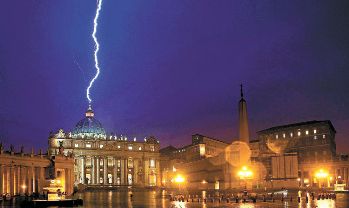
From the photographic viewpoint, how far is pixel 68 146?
170000 mm

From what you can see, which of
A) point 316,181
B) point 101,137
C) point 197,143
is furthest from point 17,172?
point 101,137

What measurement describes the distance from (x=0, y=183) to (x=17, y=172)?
308 inches

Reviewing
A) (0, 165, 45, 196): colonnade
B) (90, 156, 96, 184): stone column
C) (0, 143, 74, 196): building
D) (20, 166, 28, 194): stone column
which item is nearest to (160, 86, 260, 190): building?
(90, 156, 96, 184): stone column

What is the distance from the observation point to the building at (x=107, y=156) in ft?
557

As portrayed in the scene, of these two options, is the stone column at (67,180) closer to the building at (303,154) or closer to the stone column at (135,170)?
the building at (303,154)

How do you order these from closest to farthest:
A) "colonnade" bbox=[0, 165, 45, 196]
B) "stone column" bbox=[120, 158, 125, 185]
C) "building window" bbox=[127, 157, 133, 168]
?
"colonnade" bbox=[0, 165, 45, 196] < "stone column" bbox=[120, 158, 125, 185] < "building window" bbox=[127, 157, 133, 168]

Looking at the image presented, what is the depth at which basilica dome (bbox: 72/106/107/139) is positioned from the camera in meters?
186

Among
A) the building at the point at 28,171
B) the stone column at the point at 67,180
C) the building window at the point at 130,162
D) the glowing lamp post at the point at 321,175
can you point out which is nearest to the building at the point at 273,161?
the glowing lamp post at the point at 321,175

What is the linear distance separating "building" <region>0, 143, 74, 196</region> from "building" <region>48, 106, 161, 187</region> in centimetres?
7402

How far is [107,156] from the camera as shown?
579ft

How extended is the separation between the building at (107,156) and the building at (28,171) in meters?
74.0

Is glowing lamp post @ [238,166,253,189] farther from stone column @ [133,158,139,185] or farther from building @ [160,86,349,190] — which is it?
stone column @ [133,158,139,185]

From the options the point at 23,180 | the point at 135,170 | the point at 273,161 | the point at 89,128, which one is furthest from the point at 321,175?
the point at 89,128

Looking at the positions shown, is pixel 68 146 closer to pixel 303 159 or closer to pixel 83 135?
pixel 83 135
